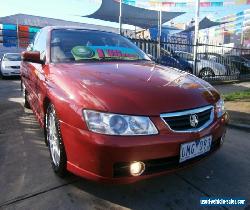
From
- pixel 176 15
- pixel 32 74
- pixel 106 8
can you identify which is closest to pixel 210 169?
pixel 32 74

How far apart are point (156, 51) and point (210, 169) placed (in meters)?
7.78

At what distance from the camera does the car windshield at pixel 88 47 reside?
380 centimetres

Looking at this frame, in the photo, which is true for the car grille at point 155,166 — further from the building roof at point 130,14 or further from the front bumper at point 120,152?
the building roof at point 130,14

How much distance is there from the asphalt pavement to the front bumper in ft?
1.03

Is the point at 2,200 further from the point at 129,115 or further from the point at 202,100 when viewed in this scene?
the point at 202,100

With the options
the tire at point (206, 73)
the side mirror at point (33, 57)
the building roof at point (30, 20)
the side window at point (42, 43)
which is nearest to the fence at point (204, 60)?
the tire at point (206, 73)

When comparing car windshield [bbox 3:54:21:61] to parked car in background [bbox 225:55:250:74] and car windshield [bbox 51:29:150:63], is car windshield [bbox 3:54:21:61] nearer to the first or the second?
parked car in background [bbox 225:55:250:74]

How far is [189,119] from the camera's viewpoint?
106 inches

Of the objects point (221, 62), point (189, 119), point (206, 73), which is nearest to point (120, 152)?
point (189, 119)

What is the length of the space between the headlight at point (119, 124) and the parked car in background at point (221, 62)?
10.2 metres

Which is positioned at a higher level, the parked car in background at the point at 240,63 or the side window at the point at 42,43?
the side window at the point at 42,43

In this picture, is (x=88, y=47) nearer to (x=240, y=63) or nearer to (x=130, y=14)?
(x=240, y=63)

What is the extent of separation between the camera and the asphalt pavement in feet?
9.00

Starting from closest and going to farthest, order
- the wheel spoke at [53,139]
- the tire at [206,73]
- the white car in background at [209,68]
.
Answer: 1. the wheel spoke at [53,139]
2. the white car in background at [209,68]
3. the tire at [206,73]
